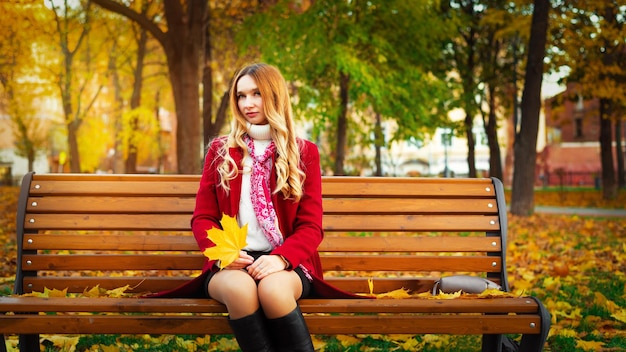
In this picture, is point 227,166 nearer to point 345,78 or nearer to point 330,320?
point 330,320

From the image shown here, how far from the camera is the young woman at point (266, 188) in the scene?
3436mm

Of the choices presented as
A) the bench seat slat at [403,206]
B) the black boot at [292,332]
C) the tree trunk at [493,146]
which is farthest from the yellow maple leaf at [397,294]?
the tree trunk at [493,146]

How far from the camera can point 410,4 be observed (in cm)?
1566

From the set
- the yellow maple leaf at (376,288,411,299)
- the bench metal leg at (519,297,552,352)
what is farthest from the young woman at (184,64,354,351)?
the bench metal leg at (519,297,552,352)

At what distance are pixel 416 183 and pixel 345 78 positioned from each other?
43.3 feet

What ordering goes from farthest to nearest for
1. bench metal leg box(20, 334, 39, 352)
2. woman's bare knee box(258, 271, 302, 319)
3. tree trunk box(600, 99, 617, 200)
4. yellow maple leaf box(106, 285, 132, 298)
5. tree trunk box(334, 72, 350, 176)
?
1. tree trunk box(600, 99, 617, 200)
2. tree trunk box(334, 72, 350, 176)
3. bench metal leg box(20, 334, 39, 352)
4. yellow maple leaf box(106, 285, 132, 298)
5. woman's bare knee box(258, 271, 302, 319)

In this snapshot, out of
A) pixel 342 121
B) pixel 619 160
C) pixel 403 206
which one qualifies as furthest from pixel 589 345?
pixel 619 160

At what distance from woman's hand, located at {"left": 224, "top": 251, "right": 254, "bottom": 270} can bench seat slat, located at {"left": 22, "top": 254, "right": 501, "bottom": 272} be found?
661mm

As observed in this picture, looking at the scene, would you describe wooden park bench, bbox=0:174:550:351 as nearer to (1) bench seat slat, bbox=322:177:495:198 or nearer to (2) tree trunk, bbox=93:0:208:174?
(1) bench seat slat, bbox=322:177:495:198

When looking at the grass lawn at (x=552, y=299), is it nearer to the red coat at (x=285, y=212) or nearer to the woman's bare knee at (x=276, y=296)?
the red coat at (x=285, y=212)

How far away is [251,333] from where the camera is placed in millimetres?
3090

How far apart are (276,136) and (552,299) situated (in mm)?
3385

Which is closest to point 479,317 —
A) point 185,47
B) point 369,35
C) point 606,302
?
point 606,302

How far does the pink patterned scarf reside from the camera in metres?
3.51
